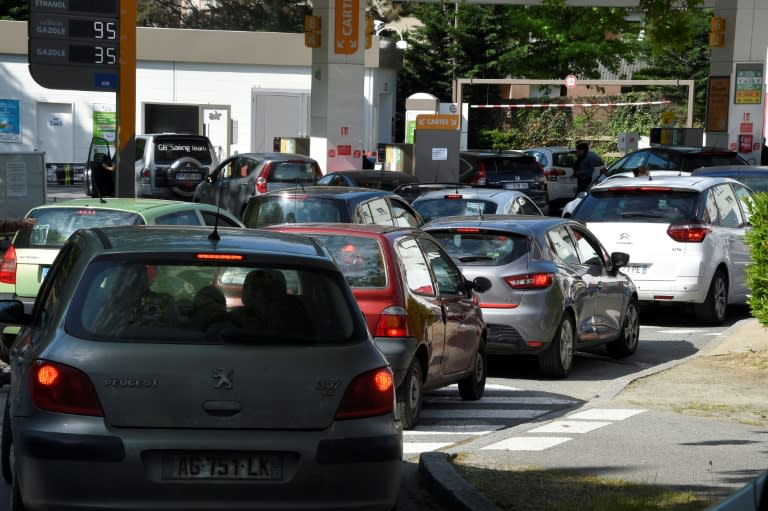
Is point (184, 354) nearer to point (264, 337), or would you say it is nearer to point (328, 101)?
point (264, 337)

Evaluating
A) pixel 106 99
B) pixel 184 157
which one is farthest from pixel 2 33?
pixel 184 157

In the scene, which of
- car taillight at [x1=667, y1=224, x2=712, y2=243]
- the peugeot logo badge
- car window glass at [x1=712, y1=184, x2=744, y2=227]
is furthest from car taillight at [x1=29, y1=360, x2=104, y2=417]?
car window glass at [x1=712, y1=184, x2=744, y2=227]

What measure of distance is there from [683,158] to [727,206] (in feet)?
33.0

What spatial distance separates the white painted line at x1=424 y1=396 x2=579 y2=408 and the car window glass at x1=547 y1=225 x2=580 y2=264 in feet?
5.60

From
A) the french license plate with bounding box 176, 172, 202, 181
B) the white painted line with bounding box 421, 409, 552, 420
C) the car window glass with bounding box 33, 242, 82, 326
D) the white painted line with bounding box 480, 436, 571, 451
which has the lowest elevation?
the white painted line with bounding box 421, 409, 552, 420

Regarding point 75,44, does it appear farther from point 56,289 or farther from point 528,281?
point 56,289

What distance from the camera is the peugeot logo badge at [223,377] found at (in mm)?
5594

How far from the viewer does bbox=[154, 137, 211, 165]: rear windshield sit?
3331 cm

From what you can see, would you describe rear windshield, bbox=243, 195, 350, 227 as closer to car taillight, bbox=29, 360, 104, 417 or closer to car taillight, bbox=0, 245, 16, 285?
car taillight, bbox=0, 245, 16, 285


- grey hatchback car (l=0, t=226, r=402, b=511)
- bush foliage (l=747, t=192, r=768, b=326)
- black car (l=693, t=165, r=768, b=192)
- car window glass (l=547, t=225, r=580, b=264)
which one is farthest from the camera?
black car (l=693, t=165, r=768, b=192)

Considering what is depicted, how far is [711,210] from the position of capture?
16625 mm

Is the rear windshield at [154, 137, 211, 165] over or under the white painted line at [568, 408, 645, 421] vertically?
over

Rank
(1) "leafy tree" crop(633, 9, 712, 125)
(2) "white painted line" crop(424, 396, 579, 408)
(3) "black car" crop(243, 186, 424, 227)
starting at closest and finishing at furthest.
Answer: (2) "white painted line" crop(424, 396, 579, 408) → (3) "black car" crop(243, 186, 424, 227) → (1) "leafy tree" crop(633, 9, 712, 125)

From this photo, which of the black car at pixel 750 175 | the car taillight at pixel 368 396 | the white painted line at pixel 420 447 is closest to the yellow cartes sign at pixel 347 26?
the black car at pixel 750 175
